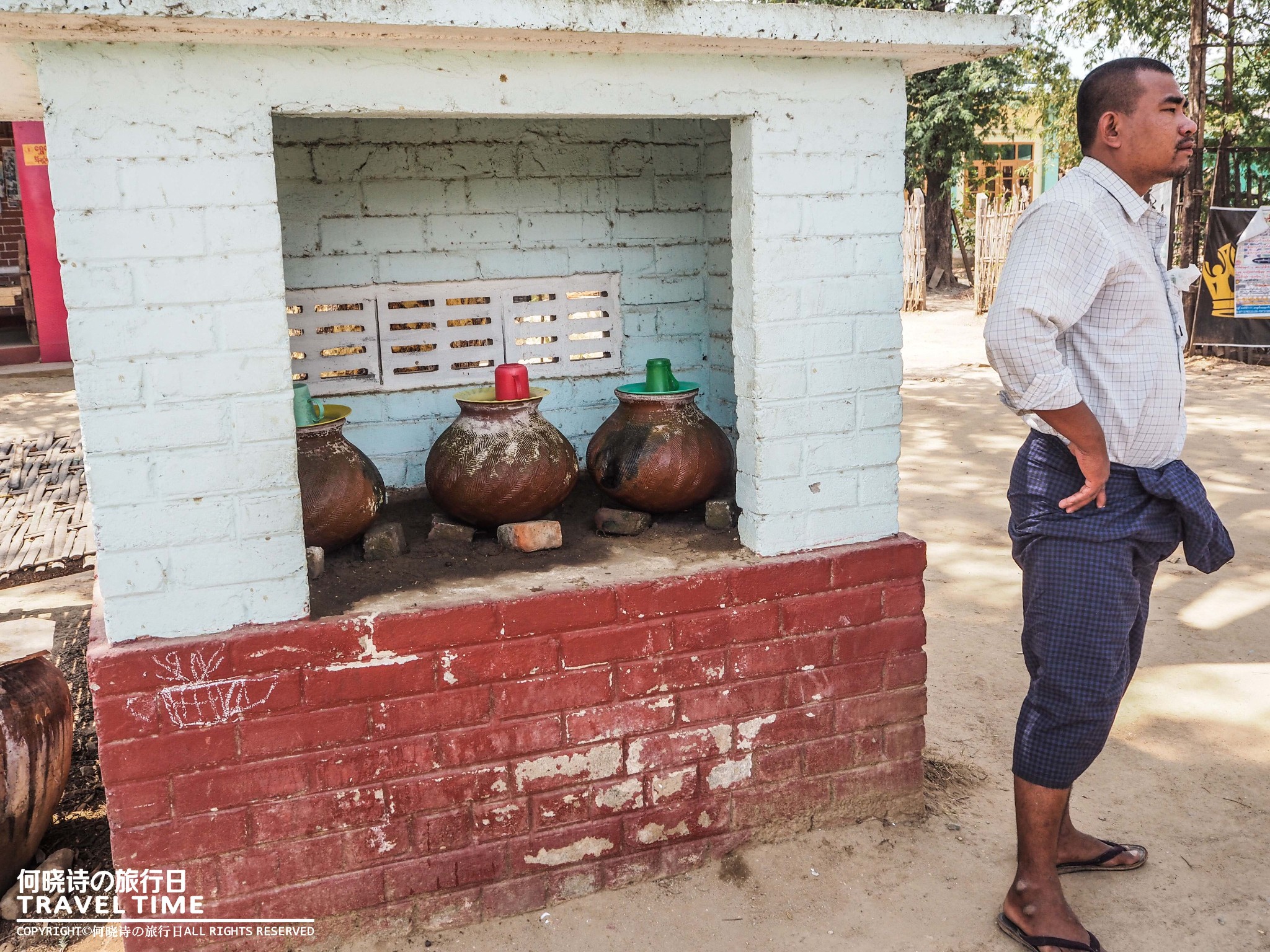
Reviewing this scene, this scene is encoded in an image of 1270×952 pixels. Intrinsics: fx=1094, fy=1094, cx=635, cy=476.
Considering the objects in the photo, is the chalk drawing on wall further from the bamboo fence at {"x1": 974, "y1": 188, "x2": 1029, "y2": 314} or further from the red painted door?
the bamboo fence at {"x1": 974, "y1": 188, "x2": 1029, "y2": 314}

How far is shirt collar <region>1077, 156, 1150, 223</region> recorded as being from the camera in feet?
7.85

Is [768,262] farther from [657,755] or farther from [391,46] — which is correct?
[657,755]

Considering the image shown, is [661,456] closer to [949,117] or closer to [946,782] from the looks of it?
[946,782]

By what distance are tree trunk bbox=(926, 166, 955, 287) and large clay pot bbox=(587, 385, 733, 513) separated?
1754 centimetres

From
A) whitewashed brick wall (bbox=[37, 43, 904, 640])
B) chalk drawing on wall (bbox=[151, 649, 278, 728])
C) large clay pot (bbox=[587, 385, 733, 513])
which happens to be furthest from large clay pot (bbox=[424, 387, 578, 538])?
chalk drawing on wall (bbox=[151, 649, 278, 728])

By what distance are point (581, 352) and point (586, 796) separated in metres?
1.46

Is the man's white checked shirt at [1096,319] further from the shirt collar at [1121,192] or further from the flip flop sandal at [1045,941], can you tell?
the flip flop sandal at [1045,941]

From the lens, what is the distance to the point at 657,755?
9.24 ft

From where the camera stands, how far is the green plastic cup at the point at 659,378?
10.6 feet

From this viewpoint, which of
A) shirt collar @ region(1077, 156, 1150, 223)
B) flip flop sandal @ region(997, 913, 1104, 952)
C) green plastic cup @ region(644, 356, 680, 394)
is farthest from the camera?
green plastic cup @ region(644, 356, 680, 394)

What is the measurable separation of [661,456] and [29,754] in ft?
6.10

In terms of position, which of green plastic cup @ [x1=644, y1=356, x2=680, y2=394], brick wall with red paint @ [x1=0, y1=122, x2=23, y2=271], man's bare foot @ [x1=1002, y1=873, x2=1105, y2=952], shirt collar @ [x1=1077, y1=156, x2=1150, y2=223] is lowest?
man's bare foot @ [x1=1002, y1=873, x2=1105, y2=952]

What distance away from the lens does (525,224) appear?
3422 millimetres

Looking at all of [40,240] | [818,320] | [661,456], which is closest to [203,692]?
[661,456]
